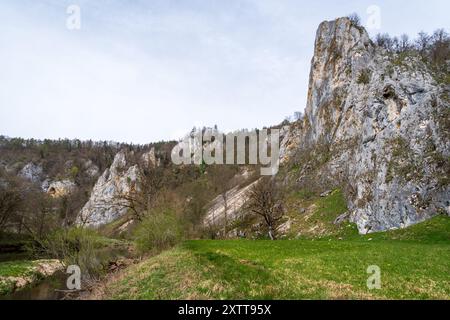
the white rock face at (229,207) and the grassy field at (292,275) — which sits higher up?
the white rock face at (229,207)

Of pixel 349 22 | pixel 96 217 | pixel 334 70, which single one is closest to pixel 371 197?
pixel 334 70

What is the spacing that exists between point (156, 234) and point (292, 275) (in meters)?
24.8

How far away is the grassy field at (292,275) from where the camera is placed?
16000mm

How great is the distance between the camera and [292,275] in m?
19.4

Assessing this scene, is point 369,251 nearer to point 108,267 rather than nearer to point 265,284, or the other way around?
point 265,284

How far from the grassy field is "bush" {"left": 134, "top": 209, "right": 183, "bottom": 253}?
36.5 feet

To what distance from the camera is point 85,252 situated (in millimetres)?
32938

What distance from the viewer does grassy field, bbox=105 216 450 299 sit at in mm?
16000

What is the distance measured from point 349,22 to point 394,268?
7684 cm

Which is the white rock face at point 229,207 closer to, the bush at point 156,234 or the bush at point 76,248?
the bush at point 156,234

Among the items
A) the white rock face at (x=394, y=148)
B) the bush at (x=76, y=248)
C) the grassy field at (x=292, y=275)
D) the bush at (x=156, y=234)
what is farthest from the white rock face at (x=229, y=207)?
the grassy field at (x=292, y=275)

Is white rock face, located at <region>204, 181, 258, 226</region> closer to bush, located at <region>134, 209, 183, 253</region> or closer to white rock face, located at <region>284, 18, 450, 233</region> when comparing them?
white rock face, located at <region>284, 18, 450, 233</region>

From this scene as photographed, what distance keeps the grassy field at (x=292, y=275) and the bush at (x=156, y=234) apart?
439 inches

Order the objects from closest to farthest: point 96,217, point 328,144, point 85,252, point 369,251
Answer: point 369,251 → point 85,252 → point 328,144 → point 96,217
